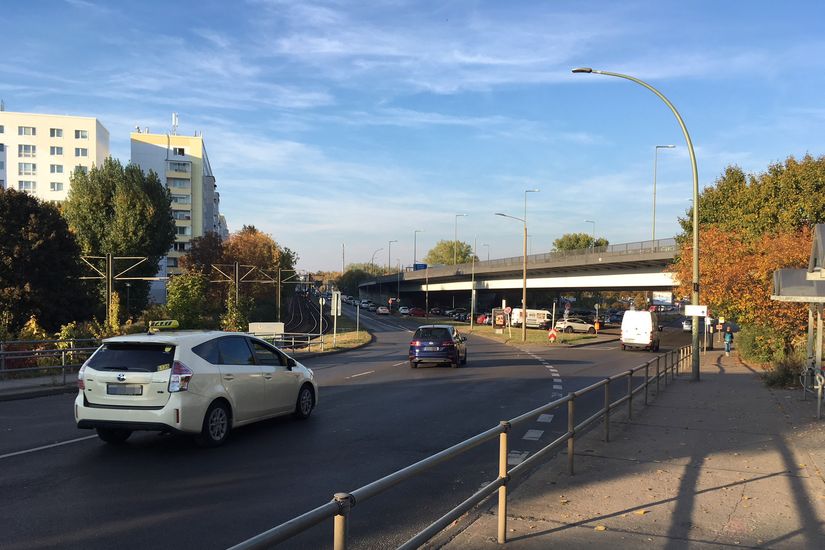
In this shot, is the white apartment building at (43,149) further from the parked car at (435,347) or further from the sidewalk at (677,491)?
the sidewalk at (677,491)

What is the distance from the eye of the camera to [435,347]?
23078 millimetres

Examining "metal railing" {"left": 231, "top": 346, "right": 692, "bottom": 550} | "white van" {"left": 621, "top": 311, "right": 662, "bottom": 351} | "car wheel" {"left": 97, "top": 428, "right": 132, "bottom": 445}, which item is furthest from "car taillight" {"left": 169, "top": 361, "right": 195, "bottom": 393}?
"white van" {"left": 621, "top": 311, "right": 662, "bottom": 351}

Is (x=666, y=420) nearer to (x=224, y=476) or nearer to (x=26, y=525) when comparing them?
(x=224, y=476)

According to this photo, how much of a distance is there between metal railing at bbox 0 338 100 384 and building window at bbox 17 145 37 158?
82.2 metres

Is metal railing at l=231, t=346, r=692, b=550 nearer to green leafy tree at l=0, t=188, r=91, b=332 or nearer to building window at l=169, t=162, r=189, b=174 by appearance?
green leafy tree at l=0, t=188, r=91, b=332

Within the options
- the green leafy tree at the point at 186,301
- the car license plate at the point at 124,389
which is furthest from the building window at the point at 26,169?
the car license plate at the point at 124,389

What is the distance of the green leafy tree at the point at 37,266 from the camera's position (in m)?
38.6

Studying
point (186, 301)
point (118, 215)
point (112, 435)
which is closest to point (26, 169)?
point (118, 215)

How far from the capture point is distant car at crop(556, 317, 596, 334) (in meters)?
63.0

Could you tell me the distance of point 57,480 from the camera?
6977mm

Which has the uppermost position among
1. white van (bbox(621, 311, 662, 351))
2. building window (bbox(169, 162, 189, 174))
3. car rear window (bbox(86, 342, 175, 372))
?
building window (bbox(169, 162, 189, 174))

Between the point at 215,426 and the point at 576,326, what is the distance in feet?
189

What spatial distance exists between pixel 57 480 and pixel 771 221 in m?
31.2

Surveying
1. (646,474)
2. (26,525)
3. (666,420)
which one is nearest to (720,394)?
(666,420)
